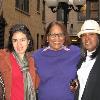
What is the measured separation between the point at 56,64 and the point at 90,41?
32.5 inches

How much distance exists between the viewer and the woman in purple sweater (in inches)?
226

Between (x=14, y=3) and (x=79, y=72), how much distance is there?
56.4 ft

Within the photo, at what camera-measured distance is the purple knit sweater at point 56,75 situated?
573 cm

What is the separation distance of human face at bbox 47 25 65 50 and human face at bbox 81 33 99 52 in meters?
0.63

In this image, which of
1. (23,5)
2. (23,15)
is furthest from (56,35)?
(23,5)

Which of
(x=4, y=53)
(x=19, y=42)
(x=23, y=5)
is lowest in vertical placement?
(x=4, y=53)

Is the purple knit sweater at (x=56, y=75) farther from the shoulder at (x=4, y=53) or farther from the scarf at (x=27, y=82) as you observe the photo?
the shoulder at (x=4, y=53)

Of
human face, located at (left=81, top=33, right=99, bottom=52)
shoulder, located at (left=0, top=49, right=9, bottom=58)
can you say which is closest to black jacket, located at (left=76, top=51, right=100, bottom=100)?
human face, located at (left=81, top=33, right=99, bottom=52)

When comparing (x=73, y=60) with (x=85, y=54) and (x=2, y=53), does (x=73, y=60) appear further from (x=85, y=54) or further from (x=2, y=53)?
(x=2, y=53)

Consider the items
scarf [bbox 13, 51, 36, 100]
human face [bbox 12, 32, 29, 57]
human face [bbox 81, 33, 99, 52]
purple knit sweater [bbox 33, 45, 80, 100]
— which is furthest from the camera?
purple knit sweater [bbox 33, 45, 80, 100]

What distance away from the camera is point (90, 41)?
5.16 m

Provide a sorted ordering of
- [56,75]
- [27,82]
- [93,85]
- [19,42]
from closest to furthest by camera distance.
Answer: [93,85] → [27,82] → [19,42] → [56,75]

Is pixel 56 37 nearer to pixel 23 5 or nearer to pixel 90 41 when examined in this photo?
pixel 90 41

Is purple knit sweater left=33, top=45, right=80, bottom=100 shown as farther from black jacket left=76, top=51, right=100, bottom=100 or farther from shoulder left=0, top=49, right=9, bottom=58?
black jacket left=76, top=51, right=100, bottom=100
